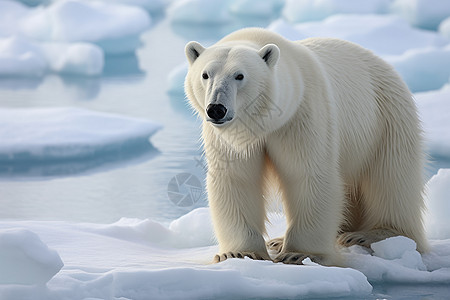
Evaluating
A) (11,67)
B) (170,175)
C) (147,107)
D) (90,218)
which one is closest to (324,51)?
(90,218)

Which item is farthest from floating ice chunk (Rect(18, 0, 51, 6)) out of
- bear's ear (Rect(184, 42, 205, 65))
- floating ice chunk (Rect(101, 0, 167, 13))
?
bear's ear (Rect(184, 42, 205, 65))

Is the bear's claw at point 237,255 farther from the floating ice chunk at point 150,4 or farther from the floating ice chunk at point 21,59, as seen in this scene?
the floating ice chunk at point 150,4

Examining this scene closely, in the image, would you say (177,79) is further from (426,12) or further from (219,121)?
(426,12)

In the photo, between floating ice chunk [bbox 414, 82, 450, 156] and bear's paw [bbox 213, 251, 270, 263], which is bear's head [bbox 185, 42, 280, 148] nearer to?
bear's paw [bbox 213, 251, 270, 263]

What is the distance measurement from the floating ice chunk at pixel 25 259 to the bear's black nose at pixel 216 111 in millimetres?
798

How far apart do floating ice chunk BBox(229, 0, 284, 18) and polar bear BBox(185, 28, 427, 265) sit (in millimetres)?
14865

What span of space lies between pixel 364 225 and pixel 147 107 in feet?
19.3

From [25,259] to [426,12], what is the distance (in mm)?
14749

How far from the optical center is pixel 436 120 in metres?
7.75

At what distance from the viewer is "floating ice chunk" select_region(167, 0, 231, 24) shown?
17.7 m

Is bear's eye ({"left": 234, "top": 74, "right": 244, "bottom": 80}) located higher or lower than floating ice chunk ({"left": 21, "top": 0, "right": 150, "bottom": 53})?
lower

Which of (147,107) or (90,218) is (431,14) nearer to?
(147,107)

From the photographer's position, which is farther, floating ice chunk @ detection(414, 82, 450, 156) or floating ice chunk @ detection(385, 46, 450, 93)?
floating ice chunk @ detection(385, 46, 450, 93)

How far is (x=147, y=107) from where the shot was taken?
9852 millimetres
